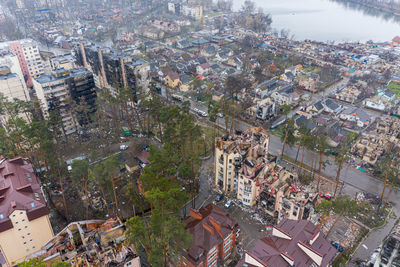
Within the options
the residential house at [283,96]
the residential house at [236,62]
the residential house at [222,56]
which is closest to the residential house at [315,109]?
the residential house at [283,96]

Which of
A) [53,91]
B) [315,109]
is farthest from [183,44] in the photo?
[53,91]

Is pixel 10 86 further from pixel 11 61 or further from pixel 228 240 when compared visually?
pixel 228 240

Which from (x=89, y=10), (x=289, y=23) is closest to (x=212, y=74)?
(x=289, y=23)

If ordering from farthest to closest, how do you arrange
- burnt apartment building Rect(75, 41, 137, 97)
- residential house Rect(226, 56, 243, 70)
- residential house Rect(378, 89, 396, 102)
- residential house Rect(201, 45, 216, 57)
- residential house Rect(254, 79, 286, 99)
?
residential house Rect(201, 45, 216, 57) → residential house Rect(226, 56, 243, 70) → residential house Rect(254, 79, 286, 99) → residential house Rect(378, 89, 396, 102) → burnt apartment building Rect(75, 41, 137, 97)

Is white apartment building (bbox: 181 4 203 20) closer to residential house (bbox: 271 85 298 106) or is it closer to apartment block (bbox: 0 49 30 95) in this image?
residential house (bbox: 271 85 298 106)

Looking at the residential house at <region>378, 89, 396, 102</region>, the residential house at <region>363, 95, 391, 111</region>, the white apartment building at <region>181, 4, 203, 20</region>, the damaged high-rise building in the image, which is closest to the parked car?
the damaged high-rise building

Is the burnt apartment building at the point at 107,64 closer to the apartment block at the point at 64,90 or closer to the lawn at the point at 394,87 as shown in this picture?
the apartment block at the point at 64,90
